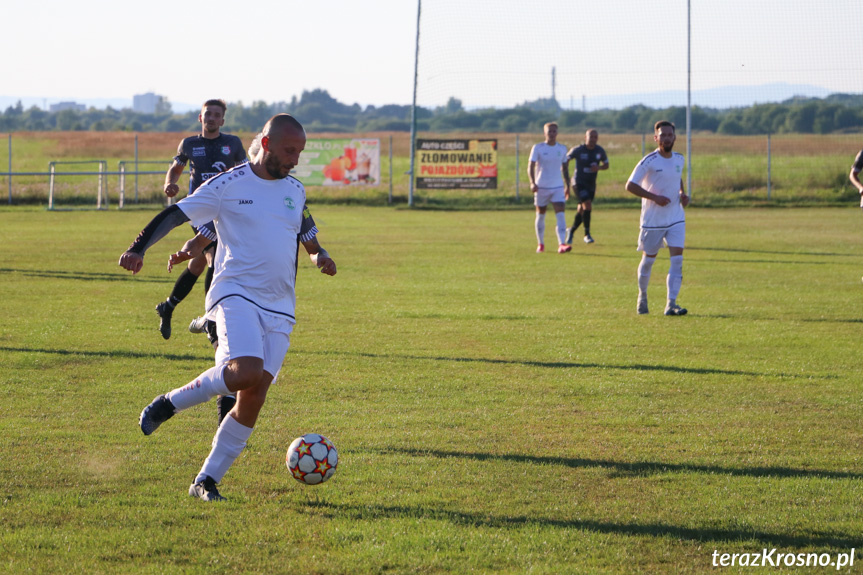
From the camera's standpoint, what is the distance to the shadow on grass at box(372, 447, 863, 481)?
5418 mm

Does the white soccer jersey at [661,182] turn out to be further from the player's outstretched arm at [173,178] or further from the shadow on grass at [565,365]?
the player's outstretched arm at [173,178]

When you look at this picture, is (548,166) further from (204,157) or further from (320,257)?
(320,257)

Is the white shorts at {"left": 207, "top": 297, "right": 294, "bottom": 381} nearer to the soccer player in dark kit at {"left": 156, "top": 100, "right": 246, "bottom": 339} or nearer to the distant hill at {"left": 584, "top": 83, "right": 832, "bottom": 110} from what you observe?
the soccer player in dark kit at {"left": 156, "top": 100, "right": 246, "bottom": 339}

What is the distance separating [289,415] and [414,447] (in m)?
1.16

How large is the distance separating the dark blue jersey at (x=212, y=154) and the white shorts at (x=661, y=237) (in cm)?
516

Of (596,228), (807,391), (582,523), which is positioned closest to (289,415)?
(582,523)

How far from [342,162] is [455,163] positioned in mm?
4112

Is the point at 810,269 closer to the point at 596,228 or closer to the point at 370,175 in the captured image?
the point at 596,228

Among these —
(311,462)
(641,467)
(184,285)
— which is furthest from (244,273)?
(184,285)

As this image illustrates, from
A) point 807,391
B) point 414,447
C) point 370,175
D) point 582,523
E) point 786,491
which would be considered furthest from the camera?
Answer: point 370,175

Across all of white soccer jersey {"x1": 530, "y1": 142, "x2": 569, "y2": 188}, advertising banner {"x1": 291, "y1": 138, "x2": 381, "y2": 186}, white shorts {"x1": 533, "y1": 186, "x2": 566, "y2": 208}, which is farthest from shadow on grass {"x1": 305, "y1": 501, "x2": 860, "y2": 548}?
advertising banner {"x1": 291, "y1": 138, "x2": 381, "y2": 186}

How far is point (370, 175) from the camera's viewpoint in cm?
3222

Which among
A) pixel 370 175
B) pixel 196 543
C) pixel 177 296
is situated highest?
pixel 370 175

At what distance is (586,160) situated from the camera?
19500mm
